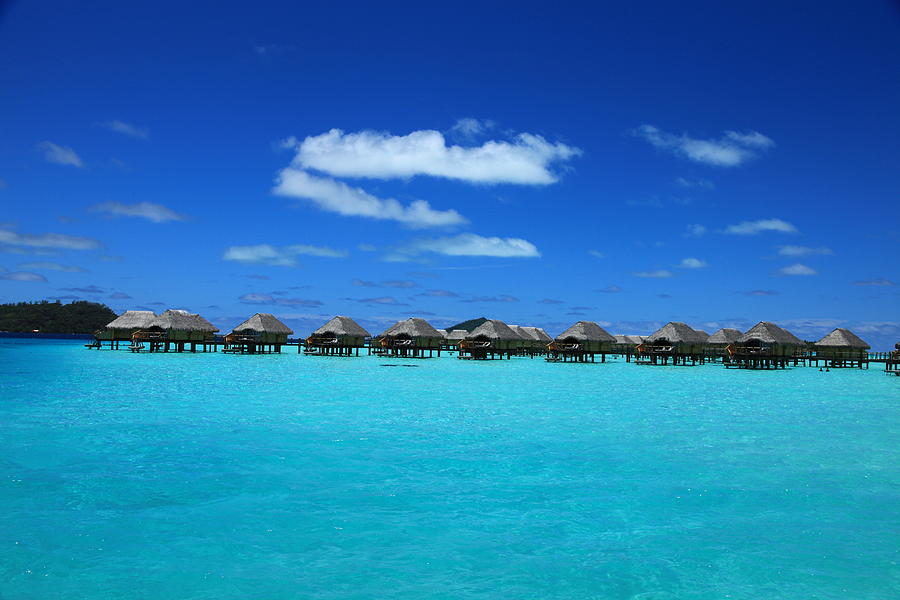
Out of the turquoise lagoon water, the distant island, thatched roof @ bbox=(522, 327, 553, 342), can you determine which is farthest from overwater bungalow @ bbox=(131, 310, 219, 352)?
the distant island

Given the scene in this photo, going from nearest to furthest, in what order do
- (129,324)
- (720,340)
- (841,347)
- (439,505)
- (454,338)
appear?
1. (439,505)
2. (841,347)
3. (720,340)
4. (129,324)
5. (454,338)

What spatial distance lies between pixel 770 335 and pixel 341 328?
37959 millimetres

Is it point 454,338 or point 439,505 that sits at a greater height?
point 454,338

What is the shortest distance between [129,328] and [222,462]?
187 feet

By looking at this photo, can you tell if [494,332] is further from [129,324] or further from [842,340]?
[129,324]

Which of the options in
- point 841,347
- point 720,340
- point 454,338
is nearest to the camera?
point 841,347

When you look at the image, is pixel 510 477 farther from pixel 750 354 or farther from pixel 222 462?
pixel 750 354

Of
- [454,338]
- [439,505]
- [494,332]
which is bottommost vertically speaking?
[439,505]

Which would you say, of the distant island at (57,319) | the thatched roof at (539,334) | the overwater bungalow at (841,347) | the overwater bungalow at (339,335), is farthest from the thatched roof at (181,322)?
the distant island at (57,319)

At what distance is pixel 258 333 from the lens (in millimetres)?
64812

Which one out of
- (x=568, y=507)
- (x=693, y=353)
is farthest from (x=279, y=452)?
(x=693, y=353)

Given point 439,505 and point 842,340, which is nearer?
point 439,505

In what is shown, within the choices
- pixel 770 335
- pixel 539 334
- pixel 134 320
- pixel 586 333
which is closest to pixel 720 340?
pixel 770 335

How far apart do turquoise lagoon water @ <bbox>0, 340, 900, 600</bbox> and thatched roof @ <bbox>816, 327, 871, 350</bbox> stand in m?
45.3
